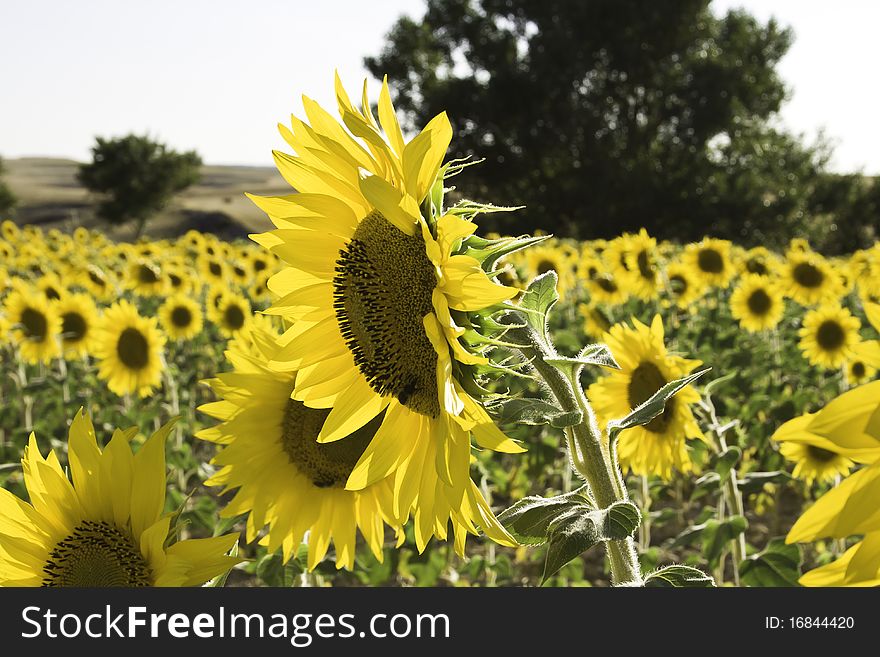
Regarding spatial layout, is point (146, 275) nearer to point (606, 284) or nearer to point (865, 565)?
point (606, 284)

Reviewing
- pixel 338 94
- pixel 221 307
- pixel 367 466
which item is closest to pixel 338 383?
pixel 367 466

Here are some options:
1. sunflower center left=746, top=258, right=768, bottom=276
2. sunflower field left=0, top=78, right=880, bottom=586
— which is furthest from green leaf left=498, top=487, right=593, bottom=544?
sunflower center left=746, top=258, right=768, bottom=276

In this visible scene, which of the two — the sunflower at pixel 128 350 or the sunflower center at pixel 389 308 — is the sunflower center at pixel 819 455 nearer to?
the sunflower center at pixel 389 308

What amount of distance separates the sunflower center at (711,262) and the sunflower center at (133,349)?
4.78 m

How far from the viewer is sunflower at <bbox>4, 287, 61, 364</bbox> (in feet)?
20.2

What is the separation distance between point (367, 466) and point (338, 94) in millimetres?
605

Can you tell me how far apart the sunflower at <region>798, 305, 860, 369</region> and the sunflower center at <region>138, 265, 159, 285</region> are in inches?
238

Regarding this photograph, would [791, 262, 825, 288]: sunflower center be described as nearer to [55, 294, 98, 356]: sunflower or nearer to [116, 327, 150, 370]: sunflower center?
[116, 327, 150, 370]: sunflower center

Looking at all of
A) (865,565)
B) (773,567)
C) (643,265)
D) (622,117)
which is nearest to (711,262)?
(643,265)

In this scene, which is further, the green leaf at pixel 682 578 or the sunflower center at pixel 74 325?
the sunflower center at pixel 74 325

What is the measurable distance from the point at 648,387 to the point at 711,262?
15.6ft

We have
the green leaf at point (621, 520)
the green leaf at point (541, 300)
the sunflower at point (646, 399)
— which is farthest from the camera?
the sunflower at point (646, 399)

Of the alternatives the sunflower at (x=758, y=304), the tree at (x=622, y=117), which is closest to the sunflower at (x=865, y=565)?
the sunflower at (x=758, y=304)

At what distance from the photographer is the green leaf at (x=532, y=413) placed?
1123 millimetres
